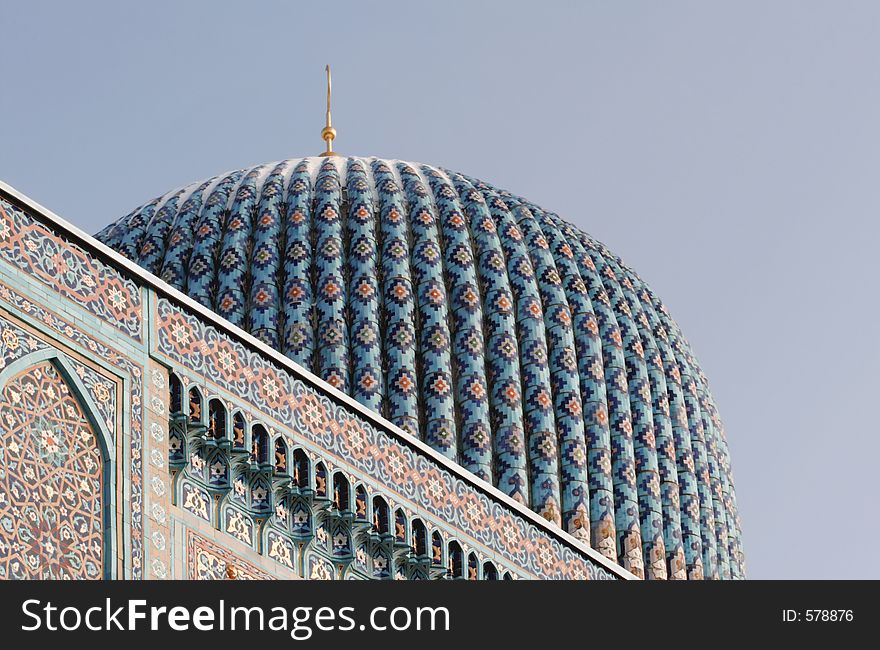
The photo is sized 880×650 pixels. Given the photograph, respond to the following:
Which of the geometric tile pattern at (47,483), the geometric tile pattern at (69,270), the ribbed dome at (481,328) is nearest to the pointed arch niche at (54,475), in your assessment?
the geometric tile pattern at (47,483)

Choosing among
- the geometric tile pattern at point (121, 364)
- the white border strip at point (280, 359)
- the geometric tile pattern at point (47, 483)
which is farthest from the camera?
the white border strip at point (280, 359)

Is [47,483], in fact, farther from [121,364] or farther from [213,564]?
[213,564]

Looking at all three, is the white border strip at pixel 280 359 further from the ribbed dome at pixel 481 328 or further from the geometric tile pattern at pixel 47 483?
the ribbed dome at pixel 481 328

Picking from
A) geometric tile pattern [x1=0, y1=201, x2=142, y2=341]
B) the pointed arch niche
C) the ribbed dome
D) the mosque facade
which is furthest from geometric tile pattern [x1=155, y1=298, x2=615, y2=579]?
the ribbed dome

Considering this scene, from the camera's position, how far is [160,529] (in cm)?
888

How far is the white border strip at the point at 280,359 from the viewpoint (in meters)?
8.88

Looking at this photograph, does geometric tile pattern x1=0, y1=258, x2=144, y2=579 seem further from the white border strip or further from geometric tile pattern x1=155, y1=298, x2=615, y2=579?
geometric tile pattern x1=155, y1=298, x2=615, y2=579

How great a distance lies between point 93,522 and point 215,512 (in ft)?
2.32

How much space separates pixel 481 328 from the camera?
50.5 feet

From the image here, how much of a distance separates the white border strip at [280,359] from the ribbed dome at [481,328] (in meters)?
3.56

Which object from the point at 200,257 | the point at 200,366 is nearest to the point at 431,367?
the point at 200,257
